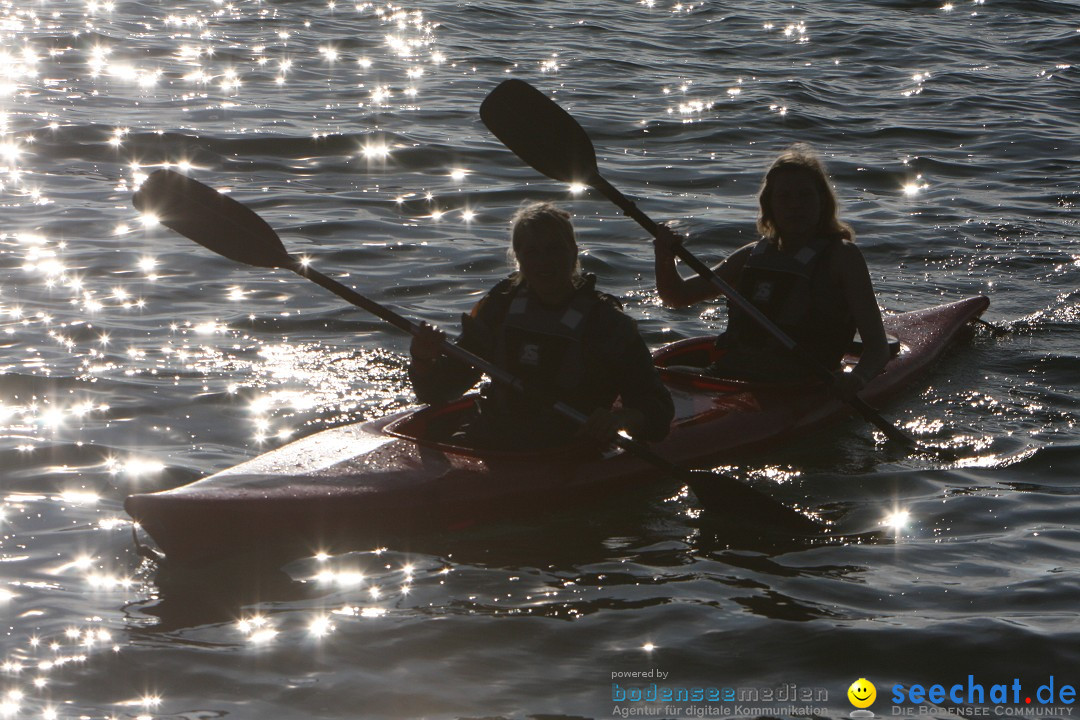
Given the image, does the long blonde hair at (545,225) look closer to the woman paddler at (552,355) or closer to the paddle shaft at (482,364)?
the woman paddler at (552,355)

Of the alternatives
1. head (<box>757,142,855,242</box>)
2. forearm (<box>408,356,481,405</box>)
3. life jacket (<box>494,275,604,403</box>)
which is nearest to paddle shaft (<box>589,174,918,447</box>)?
head (<box>757,142,855,242</box>)

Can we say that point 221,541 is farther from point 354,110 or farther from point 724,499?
point 354,110

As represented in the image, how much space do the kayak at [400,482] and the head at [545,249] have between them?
57 centimetres

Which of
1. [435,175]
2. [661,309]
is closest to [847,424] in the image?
[661,309]

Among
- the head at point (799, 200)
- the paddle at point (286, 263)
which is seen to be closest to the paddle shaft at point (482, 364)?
the paddle at point (286, 263)

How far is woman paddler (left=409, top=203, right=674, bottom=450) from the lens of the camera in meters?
4.54

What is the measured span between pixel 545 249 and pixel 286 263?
991 mm

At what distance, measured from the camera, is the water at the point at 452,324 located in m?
3.88

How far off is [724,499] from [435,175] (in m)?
5.69

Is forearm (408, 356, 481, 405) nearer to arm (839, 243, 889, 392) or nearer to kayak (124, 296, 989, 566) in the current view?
kayak (124, 296, 989, 566)

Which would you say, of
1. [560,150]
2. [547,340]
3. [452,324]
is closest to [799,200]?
[560,150]

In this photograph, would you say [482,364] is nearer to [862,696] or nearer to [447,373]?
[447,373]

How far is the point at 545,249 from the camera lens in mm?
4480

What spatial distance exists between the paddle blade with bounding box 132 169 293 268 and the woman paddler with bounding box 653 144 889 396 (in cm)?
143
